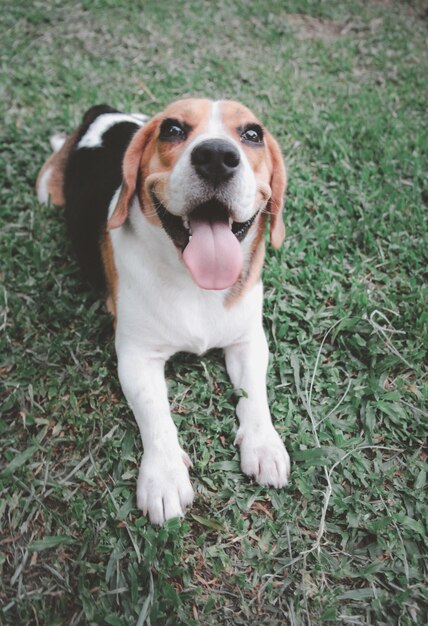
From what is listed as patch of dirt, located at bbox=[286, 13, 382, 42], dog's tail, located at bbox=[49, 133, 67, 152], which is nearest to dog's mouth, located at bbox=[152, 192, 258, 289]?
dog's tail, located at bbox=[49, 133, 67, 152]

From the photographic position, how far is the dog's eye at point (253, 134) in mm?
2676

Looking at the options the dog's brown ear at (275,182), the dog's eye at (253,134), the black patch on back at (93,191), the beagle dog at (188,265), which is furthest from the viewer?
the black patch on back at (93,191)

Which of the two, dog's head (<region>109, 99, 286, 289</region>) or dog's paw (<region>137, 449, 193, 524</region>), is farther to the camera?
dog's paw (<region>137, 449, 193, 524</region>)

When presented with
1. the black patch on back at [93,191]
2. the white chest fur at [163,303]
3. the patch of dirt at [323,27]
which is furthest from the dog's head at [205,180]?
the patch of dirt at [323,27]

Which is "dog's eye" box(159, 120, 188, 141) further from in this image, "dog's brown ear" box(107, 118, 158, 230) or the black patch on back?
the black patch on back

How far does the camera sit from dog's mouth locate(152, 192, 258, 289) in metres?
2.44

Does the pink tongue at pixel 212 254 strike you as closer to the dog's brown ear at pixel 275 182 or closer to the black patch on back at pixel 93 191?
the dog's brown ear at pixel 275 182

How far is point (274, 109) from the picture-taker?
16.9 feet

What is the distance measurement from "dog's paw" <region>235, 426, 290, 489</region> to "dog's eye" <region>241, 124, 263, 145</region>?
1543mm

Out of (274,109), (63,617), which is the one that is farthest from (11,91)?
(63,617)

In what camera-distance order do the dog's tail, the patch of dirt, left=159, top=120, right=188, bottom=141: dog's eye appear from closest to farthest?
left=159, top=120, right=188, bottom=141: dog's eye, the dog's tail, the patch of dirt

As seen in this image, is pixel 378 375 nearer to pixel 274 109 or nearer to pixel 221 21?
pixel 274 109

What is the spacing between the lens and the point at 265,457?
8.73 feet

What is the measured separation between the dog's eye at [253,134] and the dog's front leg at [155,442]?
4.24 feet
